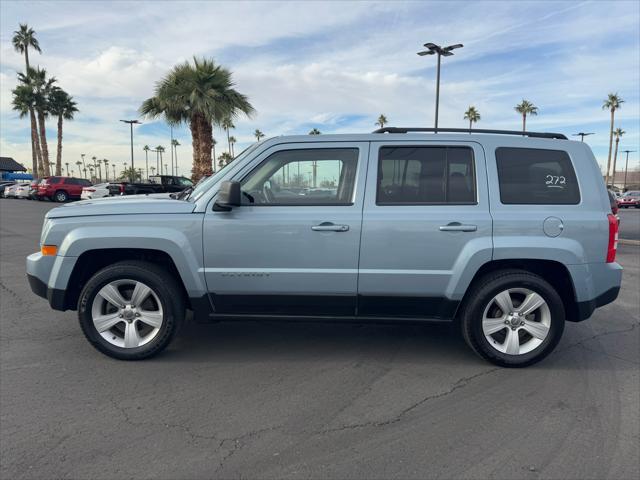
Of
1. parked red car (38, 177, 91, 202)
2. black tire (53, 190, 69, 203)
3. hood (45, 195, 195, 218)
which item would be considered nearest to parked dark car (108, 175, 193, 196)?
parked red car (38, 177, 91, 202)

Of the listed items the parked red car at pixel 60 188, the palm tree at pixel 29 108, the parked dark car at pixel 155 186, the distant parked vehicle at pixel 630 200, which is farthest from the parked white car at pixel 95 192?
the distant parked vehicle at pixel 630 200

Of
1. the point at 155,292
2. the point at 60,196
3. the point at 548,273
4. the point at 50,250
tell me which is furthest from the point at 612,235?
the point at 60,196

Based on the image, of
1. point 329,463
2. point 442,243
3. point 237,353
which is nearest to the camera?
point 329,463

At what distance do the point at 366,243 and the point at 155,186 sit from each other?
71.3ft

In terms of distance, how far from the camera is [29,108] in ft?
137

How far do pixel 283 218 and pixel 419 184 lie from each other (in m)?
1.15

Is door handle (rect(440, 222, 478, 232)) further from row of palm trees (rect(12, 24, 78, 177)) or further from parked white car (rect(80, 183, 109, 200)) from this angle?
row of palm trees (rect(12, 24, 78, 177))

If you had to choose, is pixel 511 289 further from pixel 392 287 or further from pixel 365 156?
pixel 365 156

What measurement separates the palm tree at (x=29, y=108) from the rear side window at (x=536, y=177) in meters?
47.5

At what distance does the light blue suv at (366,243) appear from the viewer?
3658 mm

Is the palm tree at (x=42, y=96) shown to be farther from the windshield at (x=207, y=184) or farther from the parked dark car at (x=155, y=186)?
the windshield at (x=207, y=184)

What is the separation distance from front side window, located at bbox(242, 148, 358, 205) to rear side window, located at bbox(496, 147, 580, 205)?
124cm

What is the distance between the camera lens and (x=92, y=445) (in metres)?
2.67

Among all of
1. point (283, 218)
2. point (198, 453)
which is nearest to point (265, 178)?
point (283, 218)
